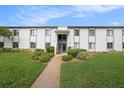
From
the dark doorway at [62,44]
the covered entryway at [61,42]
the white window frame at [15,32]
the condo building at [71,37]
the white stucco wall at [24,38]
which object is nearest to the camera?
the condo building at [71,37]

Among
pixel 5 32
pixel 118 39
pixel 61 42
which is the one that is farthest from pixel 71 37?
pixel 5 32

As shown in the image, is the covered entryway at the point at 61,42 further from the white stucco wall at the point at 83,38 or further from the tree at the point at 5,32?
the tree at the point at 5,32

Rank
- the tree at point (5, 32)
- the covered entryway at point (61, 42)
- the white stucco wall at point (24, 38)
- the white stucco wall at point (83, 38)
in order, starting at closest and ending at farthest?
the tree at point (5, 32) < the white stucco wall at point (83, 38) < the covered entryway at point (61, 42) < the white stucco wall at point (24, 38)

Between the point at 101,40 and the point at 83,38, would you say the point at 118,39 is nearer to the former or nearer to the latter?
the point at 101,40

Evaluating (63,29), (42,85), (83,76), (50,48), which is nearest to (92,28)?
(63,29)

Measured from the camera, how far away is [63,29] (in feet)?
131

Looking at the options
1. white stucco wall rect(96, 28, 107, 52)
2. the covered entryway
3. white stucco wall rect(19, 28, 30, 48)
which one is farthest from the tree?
white stucco wall rect(96, 28, 107, 52)

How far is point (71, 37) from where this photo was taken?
4034cm

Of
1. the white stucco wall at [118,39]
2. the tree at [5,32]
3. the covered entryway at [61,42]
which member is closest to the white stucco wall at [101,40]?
the white stucco wall at [118,39]

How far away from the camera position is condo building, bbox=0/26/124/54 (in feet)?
131

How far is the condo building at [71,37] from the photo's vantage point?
3988cm

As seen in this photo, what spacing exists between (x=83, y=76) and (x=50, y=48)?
1964cm

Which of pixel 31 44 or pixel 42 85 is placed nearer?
pixel 42 85
